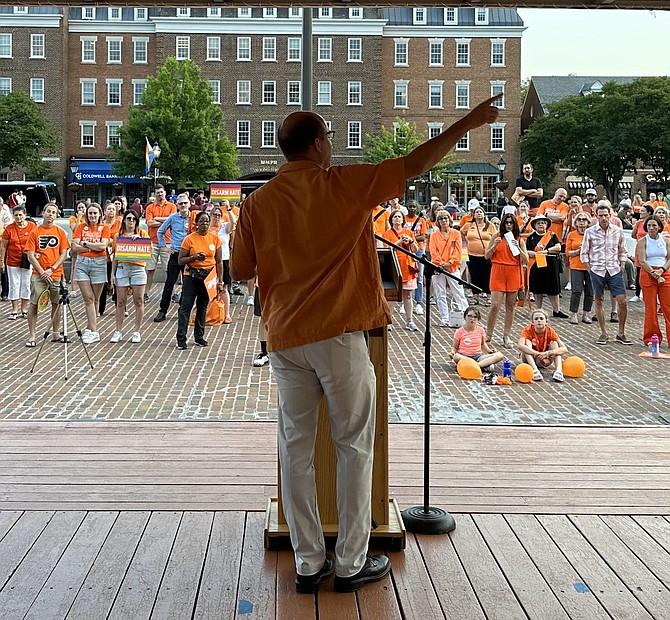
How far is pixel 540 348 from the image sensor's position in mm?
10266

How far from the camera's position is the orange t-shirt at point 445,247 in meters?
13.9

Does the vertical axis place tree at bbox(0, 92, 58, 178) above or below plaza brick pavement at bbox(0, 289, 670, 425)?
above

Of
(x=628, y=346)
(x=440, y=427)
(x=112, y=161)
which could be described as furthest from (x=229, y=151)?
(x=440, y=427)

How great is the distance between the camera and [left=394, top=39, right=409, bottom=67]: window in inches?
2258

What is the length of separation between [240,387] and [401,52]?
2021 inches

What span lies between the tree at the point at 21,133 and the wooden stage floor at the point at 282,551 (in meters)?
46.6

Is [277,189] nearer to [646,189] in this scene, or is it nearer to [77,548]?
[77,548]

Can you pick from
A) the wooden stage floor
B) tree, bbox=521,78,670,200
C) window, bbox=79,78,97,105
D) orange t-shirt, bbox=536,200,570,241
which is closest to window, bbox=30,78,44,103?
window, bbox=79,78,97,105

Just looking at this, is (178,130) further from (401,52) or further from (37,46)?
(401,52)

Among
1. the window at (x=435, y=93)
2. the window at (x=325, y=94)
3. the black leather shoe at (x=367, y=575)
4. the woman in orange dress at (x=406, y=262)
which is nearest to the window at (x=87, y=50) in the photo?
the window at (x=325, y=94)

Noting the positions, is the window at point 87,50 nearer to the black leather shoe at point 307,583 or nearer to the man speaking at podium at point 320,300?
the man speaking at podium at point 320,300

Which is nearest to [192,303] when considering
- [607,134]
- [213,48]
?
[607,134]

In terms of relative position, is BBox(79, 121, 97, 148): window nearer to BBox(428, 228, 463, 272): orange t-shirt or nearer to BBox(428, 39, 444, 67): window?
BBox(428, 39, 444, 67): window

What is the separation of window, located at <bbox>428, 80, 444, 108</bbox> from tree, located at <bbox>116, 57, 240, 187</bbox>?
14048 mm
